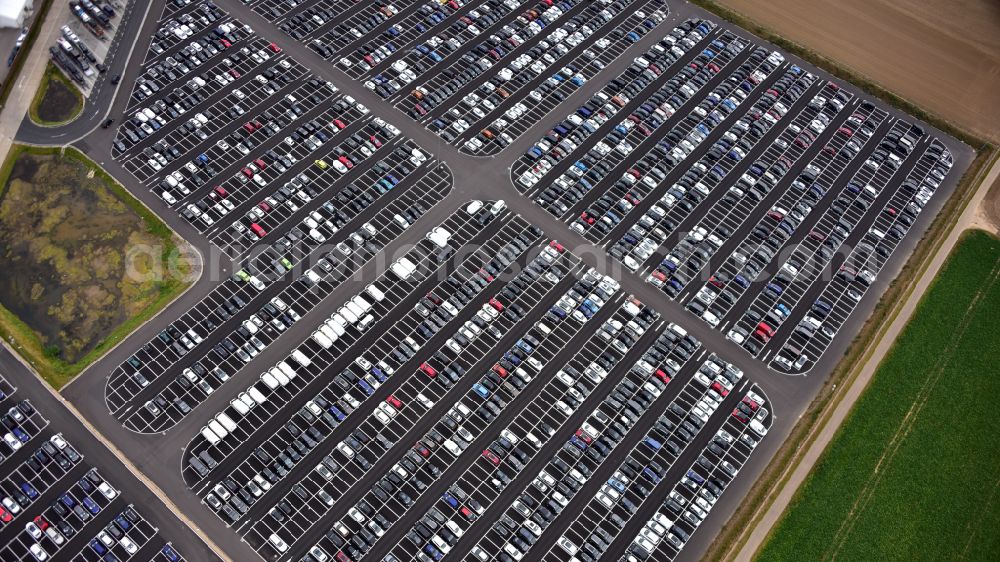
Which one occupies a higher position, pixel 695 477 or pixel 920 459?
pixel 920 459

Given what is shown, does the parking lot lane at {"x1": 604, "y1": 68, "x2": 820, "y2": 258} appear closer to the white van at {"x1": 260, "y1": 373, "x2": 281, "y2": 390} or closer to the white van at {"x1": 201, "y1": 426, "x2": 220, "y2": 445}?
the white van at {"x1": 260, "y1": 373, "x2": 281, "y2": 390}

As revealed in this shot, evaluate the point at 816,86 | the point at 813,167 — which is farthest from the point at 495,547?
the point at 816,86

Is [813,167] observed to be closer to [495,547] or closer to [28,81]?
[495,547]

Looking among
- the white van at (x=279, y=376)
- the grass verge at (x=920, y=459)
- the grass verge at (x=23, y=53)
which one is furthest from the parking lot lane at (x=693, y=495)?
the grass verge at (x=23, y=53)

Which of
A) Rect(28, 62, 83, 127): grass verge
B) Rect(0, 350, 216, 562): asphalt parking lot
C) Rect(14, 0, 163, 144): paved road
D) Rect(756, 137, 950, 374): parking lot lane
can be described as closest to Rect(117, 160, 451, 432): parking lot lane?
Rect(0, 350, 216, 562): asphalt parking lot

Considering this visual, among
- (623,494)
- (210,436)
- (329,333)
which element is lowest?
(210,436)

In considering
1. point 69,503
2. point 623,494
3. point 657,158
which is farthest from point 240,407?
point 657,158

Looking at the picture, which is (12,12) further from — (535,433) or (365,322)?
(535,433)
